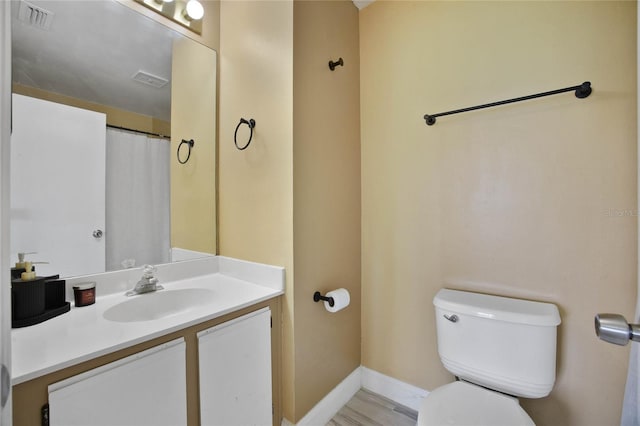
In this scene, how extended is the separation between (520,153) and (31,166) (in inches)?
82.8

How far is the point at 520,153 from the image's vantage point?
1.26 metres

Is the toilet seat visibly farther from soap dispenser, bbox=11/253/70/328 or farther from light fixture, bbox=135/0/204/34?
light fixture, bbox=135/0/204/34

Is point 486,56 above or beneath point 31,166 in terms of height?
above

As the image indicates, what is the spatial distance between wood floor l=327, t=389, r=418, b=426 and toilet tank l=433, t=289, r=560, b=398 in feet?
1.64

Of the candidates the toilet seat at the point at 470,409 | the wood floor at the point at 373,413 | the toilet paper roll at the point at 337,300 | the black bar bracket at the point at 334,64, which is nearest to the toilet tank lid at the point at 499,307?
the toilet seat at the point at 470,409

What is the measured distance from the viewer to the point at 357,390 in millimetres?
1739

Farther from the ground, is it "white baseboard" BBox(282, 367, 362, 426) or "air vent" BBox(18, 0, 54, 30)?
"air vent" BBox(18, 0, 54, 30)

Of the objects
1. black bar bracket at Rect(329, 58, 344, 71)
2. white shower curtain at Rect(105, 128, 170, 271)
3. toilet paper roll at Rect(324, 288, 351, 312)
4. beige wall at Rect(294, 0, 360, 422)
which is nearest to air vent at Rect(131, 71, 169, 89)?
white shower curtain at Rect(105, 128, 170, 271)

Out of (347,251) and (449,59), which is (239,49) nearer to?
(449,59)

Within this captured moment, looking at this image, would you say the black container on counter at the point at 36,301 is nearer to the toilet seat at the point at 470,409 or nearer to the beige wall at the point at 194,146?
the beige wall at the point at 194,146

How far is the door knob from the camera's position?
0.58 metres

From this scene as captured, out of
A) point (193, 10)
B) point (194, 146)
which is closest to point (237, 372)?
point (194, 146)

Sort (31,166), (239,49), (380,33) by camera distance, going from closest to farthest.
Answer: (31,166) < (239,49) < (380,33)

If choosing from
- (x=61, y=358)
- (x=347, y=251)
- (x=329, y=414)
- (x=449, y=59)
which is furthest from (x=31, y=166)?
(x=449, y=59)
